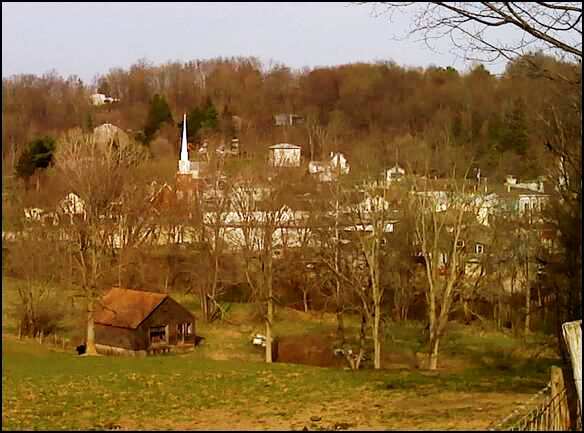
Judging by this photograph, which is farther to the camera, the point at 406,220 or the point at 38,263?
the point at 406,220

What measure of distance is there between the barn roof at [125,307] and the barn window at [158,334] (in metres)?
0.55

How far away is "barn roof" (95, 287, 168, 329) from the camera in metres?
22.5

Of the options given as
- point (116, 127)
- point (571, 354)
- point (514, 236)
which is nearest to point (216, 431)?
point (571, 354)

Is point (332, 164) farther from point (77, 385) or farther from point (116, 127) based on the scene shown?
point (77, 385)

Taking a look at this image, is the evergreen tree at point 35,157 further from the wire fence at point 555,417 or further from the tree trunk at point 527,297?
the wire fence at point 555,417

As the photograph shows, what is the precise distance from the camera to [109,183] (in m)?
20.9

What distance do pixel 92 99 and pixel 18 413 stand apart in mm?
26653

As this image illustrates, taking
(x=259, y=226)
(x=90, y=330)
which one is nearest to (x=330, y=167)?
(x=259, y=226)

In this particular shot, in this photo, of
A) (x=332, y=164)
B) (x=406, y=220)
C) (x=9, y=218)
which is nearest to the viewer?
(x=9, y=218)

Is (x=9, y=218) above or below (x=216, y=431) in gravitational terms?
above

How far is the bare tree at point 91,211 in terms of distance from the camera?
794 inches

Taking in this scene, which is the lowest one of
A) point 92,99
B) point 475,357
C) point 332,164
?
point 475,357

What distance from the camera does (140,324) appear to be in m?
22.4

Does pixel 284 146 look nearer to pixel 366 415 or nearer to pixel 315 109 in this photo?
pixel 315 109
